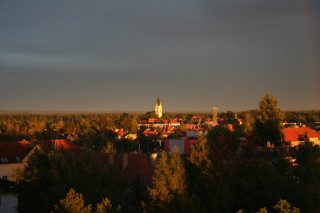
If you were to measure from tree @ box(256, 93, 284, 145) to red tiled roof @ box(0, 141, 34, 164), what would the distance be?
2833 cm

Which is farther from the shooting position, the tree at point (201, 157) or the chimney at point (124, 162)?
the chimney at point (124, 162)

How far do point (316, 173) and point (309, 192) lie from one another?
28.9 feet

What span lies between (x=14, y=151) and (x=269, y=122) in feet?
105

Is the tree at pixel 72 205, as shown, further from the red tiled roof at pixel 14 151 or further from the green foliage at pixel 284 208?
the red tiled roof at pixel 14 151

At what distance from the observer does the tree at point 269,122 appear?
193 feet

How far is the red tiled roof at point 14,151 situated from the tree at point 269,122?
28.3 meters

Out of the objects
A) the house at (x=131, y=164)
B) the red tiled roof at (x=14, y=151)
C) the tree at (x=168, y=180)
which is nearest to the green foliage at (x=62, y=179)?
the tree at (x=168, y=180)

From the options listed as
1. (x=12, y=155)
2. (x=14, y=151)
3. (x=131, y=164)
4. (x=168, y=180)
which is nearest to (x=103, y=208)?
(x=168, y=180)

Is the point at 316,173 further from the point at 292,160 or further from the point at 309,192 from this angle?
the point at 292,160

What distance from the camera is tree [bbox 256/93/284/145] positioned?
5872 cm

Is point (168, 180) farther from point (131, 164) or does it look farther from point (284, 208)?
point (131, 164)

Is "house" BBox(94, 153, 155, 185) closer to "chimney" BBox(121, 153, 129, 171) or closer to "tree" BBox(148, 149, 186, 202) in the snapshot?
"chimney" BBox(121, 153, 129, 171)

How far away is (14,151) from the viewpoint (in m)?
48.2

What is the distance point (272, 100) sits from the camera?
203 feet
